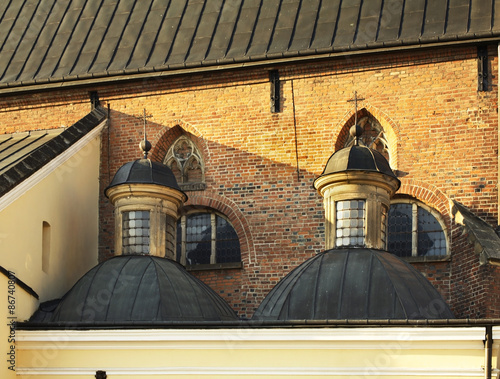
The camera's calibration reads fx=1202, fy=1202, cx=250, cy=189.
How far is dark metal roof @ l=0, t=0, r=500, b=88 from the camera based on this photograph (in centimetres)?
1964

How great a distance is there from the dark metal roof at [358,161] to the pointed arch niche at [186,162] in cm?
301

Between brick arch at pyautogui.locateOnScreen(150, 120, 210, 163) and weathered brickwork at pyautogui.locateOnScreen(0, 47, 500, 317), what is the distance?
2 centimetres

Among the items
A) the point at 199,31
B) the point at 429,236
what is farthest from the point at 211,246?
the point at 199,31

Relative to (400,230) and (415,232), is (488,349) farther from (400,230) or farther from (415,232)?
(400,230)

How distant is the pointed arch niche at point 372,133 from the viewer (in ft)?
64.9

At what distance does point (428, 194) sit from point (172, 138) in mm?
4660

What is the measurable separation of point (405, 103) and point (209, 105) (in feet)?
11.2

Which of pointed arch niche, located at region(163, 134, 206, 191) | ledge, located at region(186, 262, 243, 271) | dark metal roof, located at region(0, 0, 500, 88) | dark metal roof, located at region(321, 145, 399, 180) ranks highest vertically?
dark metal roof, located at region(0, 0, 500, 88)

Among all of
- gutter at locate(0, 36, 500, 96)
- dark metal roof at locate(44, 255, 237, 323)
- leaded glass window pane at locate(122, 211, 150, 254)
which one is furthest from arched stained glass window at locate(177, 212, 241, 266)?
gutter at locate(0, 36, 500, 96)

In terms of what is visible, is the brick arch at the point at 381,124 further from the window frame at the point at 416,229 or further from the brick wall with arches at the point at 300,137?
the window frame at the point at 416,229

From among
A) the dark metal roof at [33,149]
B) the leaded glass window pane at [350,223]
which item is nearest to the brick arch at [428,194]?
the leaded glass window pane at [350,223]

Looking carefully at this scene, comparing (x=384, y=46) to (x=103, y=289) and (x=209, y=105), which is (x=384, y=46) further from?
(x=103, y=289)

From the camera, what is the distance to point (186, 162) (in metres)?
20.8

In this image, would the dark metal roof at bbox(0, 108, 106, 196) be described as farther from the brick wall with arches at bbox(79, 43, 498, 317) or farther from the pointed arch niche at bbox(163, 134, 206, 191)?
the pointed arch niche at bbox(163, 134, 206, 191)
